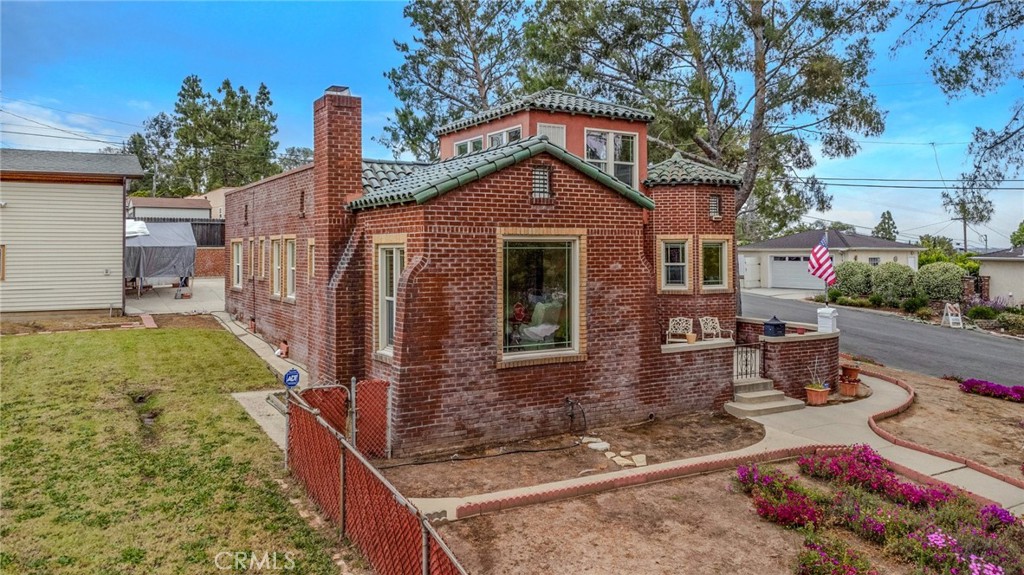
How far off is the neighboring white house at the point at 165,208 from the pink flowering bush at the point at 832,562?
145ft

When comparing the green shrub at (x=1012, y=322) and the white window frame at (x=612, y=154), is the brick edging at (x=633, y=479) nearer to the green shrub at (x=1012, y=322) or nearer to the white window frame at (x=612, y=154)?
the white window frame at (x=612, y=154)

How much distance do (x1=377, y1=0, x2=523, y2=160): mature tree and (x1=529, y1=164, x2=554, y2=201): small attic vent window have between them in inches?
889

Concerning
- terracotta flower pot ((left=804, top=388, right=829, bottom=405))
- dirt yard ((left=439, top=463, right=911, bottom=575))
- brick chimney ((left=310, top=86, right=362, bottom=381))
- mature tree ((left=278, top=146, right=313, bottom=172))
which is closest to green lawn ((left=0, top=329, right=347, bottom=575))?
dirt yard ((left=439, top=463, right=911, bottom=575))

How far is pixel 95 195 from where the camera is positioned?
1992 centimetres

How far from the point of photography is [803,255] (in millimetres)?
42688

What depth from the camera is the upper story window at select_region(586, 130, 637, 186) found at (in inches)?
611

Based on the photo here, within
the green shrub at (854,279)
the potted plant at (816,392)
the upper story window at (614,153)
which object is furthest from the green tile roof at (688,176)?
the green shrub at (854,279)

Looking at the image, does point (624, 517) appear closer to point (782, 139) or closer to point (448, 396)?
point (448, 396)

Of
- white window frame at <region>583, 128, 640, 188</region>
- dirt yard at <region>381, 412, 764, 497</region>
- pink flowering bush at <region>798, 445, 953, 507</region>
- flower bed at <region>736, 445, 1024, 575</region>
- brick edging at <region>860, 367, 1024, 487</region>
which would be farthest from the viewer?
white window frame at <region>583, 128, 640, 188</region>

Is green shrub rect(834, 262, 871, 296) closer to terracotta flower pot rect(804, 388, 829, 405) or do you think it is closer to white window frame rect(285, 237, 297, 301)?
terracotta flower pot rect(804, 388, 829, 405)

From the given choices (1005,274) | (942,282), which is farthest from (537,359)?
(1005,274)

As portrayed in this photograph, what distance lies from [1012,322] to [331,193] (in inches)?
1133

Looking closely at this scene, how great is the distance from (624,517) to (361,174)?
7.50m

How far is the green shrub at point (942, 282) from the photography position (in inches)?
1180
